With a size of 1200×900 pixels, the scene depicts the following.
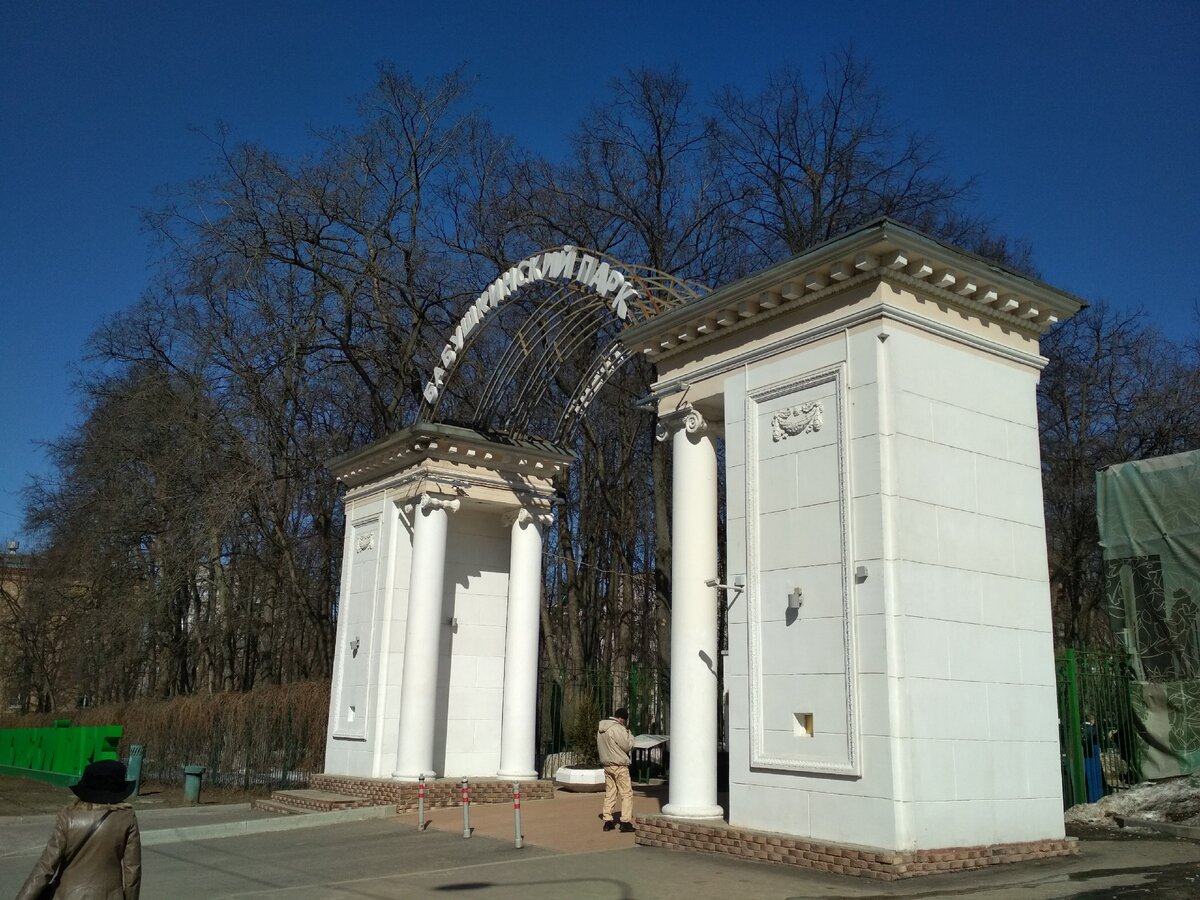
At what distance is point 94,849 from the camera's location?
19.2 ft

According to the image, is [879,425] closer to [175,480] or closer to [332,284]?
[332,284]

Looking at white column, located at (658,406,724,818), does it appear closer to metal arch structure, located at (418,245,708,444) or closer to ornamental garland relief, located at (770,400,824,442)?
ornamental garland relief, located at (770,400,824,442)

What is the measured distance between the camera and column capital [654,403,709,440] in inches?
535

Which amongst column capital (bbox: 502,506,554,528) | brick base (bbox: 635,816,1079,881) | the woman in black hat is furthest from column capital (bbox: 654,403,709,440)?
the woman in black hat

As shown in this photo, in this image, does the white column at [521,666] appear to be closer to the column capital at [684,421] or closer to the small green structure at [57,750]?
the column capital at [684,421]

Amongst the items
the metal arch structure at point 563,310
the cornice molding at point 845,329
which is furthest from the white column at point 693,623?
the metal arch structure at point 563,310

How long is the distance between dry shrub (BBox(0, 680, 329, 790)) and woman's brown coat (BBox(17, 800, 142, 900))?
16.1 metres

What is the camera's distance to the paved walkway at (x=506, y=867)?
9352 mm

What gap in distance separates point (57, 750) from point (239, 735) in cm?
778

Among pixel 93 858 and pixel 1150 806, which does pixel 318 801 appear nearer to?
pixel 93 858

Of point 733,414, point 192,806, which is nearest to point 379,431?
point 192,806

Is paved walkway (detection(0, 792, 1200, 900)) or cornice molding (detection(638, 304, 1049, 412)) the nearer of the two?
paved walkway (detection(0, 792, 1200, 900))

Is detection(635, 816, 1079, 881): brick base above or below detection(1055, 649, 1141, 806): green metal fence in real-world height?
below

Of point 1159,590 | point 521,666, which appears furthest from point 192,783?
point 1159,590
